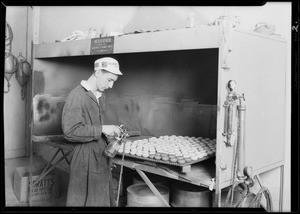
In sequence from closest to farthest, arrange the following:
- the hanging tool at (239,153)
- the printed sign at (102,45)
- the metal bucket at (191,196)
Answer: the hanging tool at (239,153) < the metal bucket at (191,196) < the printed sign at (102,45)

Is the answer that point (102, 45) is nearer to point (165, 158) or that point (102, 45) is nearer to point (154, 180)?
point (165, 158)

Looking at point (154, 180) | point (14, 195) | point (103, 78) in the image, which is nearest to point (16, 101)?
point (14, 195)

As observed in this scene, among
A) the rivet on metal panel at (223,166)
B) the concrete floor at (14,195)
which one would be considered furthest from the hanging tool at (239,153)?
the concrete floor at (14,195)

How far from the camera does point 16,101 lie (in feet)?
20.8

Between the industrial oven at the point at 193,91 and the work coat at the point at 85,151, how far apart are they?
0.36 m

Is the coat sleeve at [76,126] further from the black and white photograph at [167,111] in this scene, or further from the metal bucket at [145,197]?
the metal bucket at [145,197]

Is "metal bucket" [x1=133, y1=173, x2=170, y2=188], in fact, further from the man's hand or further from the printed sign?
the printed sign

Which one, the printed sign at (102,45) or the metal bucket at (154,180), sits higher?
the printed sign at (102,45)

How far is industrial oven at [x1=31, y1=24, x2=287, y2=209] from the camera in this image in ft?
8.75

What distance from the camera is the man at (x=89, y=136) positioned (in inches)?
107

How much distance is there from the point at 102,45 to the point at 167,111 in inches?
50.6
